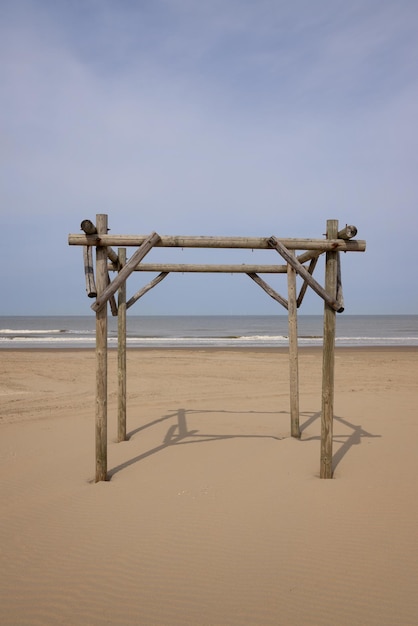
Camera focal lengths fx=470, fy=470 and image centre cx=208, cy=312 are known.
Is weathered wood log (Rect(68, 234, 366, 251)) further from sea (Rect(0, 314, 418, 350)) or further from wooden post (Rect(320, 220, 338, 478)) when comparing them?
sea (Rect(0, 314, 418, 350))

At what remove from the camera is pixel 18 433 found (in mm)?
6824

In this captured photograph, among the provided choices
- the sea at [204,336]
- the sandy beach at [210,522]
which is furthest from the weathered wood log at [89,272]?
the sea at [204,336]

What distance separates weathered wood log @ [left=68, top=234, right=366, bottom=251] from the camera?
468 cm

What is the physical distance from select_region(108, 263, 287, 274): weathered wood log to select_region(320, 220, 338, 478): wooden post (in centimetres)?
181

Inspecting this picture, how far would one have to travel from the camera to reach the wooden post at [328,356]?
15.5ft

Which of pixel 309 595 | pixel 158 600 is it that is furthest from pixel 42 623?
pixel 309 595

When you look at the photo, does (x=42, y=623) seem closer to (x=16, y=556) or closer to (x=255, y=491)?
(x=16, y=556)

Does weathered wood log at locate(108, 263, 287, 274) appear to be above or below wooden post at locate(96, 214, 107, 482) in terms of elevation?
above

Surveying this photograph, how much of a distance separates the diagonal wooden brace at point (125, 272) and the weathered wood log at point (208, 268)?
1737mm

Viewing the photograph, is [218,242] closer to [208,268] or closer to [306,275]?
[306,275]

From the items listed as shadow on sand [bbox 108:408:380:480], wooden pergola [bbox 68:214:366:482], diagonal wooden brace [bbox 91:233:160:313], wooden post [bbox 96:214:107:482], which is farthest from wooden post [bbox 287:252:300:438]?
wooden post [bbox 96:214:107:482]

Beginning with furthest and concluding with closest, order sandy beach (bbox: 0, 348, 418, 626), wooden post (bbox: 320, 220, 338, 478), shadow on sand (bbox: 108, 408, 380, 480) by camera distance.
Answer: shadow on sand (bbox: 108, 408, 380, 480) → wooden post (bbox: 320, 220, 338, 478) → sandy beach (bbox: 0, 348, 418, 626)

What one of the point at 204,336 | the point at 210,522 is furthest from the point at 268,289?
the point at 204,336

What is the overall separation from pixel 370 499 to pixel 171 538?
6.33ft
